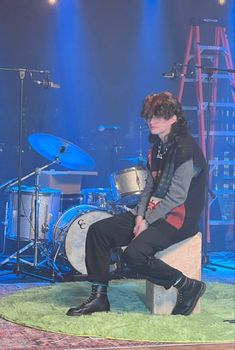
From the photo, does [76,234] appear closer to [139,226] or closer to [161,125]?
[139,226]

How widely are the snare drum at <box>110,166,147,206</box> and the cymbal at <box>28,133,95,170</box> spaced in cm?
27

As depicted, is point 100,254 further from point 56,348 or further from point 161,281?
point 56,348

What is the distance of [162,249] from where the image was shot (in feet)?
11.0

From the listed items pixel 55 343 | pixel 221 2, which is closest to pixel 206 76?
pixel 221 2

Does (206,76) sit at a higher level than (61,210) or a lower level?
higher

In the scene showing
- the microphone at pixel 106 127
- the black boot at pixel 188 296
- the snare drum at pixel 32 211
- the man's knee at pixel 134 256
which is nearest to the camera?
the man's knee at pixel 134 256

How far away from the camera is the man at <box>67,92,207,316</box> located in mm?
3291

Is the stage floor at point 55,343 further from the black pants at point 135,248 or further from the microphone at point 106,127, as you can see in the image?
the microphone at point 106,127

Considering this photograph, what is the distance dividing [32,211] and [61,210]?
13.4 inches

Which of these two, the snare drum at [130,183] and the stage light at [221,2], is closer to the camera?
the snare drum at [130,183]

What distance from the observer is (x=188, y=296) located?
339 cm

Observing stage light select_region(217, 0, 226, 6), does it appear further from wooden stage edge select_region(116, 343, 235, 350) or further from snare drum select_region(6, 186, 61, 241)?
wooden stage edge select_region(116, 343, 235, 350)

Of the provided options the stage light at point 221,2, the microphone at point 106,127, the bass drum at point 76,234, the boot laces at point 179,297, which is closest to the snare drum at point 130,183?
the bass drum at point 76,234

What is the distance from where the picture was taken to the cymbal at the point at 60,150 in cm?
439
